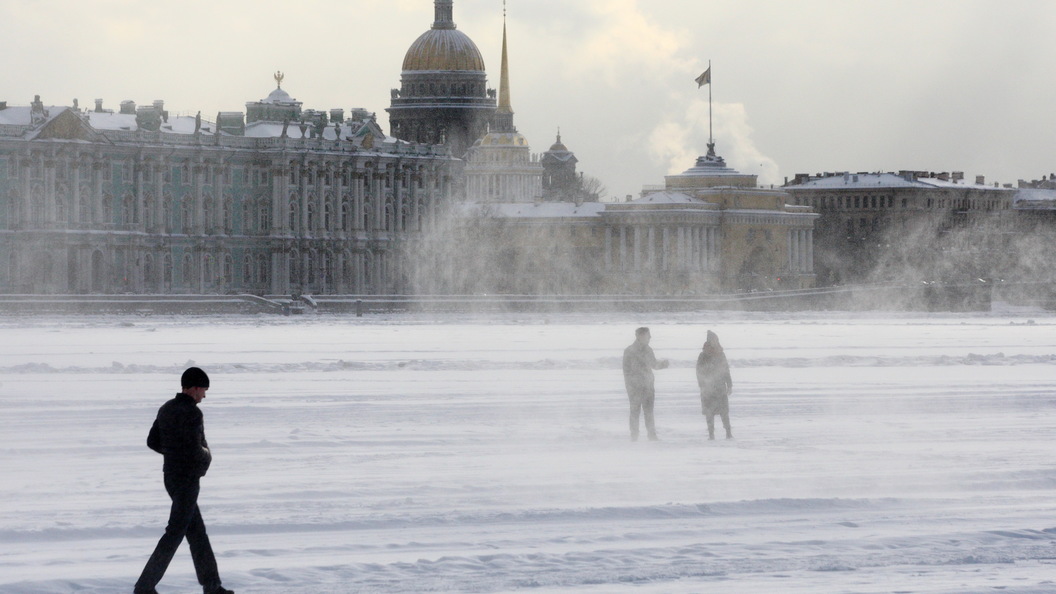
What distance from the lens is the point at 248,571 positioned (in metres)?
11.8

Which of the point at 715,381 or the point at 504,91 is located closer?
the point at 715,381

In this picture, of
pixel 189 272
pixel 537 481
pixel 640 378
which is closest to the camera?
pixel 537 481

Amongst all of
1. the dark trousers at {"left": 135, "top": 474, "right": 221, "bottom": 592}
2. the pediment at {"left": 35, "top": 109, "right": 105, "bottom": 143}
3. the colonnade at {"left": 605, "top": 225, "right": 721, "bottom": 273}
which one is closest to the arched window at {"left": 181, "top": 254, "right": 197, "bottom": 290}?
the pediment at {"left": 35, "top": 109, "right": 105, "bottom": 143}

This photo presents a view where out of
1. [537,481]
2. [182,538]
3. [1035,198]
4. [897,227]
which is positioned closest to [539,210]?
[897,227]

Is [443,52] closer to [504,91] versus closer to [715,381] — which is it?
[504,91]

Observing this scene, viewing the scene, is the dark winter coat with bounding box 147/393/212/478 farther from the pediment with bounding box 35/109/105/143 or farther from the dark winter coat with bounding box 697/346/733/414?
the pediment with bounding box 35/109/105/143

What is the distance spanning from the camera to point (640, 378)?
18.5m

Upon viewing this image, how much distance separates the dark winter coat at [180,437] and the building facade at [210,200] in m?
63.1

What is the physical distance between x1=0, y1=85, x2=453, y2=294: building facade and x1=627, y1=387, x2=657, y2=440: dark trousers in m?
56.4

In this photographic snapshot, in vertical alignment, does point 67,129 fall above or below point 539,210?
above

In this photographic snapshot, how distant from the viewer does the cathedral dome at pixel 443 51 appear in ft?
394

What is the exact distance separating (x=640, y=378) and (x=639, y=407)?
12.8 inches

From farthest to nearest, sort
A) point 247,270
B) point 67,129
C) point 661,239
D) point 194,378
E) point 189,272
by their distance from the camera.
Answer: point 661,239 → point 247,270 → point 189,272 → point 67,129 → point 194,378

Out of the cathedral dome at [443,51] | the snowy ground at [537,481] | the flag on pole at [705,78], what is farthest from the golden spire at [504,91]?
the snowy ground at [537,481]
